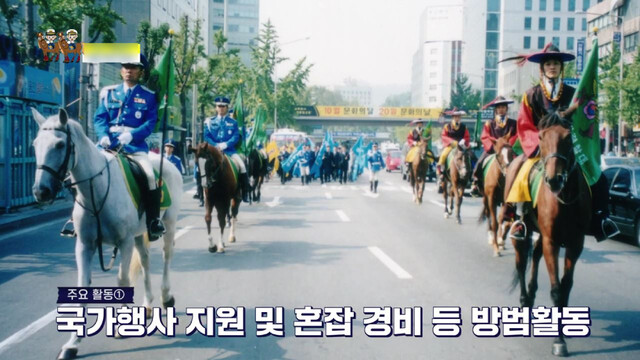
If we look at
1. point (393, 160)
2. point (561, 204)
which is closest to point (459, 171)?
point (561, 204)

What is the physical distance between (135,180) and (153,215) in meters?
0.43

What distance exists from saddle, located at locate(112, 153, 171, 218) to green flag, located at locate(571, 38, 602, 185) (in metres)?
4.39

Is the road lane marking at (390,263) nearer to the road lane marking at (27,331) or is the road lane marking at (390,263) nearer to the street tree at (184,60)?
the road lane marking at (27,331)

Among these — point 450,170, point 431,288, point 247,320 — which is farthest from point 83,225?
point 450,170

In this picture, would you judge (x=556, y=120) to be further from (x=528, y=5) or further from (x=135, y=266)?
(x=528, y=5)

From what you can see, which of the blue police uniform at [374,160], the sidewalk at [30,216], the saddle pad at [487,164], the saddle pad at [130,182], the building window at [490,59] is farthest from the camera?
the building window at [490,59]

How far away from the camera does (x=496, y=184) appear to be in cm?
1084

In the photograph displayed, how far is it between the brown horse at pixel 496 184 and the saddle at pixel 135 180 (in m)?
6.07

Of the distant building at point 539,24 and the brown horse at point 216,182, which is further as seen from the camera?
the distant building at point 539,24

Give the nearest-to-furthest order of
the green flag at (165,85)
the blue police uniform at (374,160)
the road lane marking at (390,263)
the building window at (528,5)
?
the green flag at (165,85)
the road lane marking at (390,263)
the blue police uniform at (374,160)
the building window at (528,5)

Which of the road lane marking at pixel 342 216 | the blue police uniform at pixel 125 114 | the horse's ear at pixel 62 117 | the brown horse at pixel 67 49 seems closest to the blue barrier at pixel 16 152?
the brown horse at pixel 67 49

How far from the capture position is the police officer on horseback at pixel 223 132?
40.2 ft

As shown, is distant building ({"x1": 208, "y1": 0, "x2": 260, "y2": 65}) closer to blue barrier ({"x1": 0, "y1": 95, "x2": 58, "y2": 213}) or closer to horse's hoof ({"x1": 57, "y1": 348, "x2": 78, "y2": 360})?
blue barrier ({"x1": 0, "y1": 95, "x2": 58, "y2": 213})

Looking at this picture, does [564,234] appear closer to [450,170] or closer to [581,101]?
[581,101]
